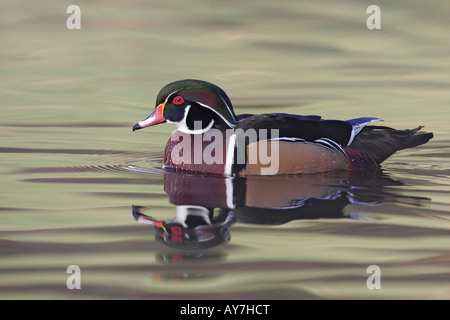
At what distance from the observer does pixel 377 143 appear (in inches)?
352

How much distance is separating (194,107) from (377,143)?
74.8 inches

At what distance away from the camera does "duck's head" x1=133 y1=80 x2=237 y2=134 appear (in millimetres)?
8602

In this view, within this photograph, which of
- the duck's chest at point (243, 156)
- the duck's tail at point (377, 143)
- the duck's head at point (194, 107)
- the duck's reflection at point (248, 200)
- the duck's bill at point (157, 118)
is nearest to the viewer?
the duck's reflection at point (248, 200)

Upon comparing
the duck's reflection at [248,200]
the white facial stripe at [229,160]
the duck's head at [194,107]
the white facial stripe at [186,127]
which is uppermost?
the duck's head at [194,107]

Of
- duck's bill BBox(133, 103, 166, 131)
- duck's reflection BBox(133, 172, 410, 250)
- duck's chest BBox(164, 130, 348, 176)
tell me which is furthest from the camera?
duck's bill BBox(133, 103, 166, 131)

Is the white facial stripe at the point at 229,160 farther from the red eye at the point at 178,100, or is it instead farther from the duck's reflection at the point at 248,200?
the red eye at the point at 178,100

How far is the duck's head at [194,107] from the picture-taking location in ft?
Result: 28.2

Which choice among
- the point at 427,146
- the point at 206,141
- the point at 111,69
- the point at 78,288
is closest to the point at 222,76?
the point at 111,69

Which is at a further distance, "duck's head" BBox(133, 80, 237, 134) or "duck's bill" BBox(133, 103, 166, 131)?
"duck's bill" BBox(133, 103, 166, 131)

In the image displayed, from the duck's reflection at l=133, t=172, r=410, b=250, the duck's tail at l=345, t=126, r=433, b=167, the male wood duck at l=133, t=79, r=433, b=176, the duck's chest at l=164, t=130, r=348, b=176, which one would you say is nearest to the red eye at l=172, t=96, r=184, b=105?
the male wood duck at l=133, t=79, r=433, b=176

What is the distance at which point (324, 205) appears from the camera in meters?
6.91

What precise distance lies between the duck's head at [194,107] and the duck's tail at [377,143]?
4.19ft

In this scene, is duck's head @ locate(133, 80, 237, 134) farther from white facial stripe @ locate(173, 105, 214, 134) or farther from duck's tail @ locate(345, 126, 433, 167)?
duck's tail @ locate(345, 126, 433, 167)

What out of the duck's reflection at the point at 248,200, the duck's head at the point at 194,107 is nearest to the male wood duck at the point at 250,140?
the duck's head at the point at 194,107
